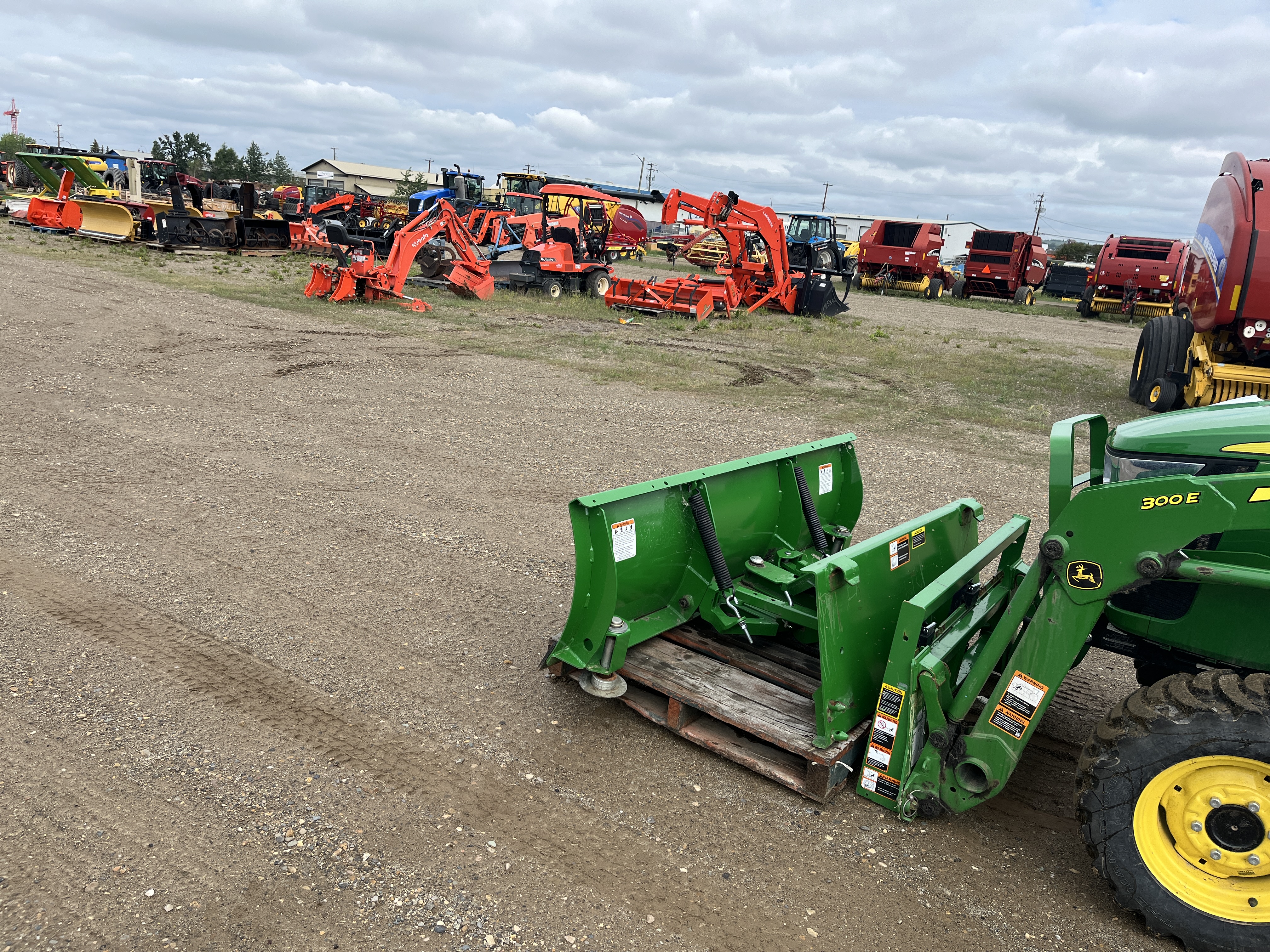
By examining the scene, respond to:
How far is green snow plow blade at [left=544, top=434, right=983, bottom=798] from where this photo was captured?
10.9 ft

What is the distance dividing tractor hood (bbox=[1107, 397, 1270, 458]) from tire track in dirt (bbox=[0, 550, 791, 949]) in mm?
2060

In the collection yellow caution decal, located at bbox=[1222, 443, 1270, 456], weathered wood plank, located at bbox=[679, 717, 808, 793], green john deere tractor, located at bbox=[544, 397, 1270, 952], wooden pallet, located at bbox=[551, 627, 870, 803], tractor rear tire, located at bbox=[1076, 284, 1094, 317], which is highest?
tractor rear tire, located at bbox=[1076, 284, 1094, 317]

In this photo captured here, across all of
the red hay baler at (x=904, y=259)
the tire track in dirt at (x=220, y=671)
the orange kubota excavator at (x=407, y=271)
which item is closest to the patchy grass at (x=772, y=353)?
the orange kubota excavator at (x=407, y=271)

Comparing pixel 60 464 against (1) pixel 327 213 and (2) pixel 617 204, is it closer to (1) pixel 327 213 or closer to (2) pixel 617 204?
(1) pixel 327 213

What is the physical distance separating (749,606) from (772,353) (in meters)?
11.2

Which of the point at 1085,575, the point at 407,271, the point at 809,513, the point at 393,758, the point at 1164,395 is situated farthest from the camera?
the point at 407,271

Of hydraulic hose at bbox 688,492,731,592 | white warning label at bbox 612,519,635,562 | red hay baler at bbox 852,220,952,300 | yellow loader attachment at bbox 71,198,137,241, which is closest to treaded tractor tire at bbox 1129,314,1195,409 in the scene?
hydraulic hose at bbox 688,492,731,592

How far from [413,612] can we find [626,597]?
1.47 meters

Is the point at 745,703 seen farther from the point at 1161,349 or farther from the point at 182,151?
the point at 182,151

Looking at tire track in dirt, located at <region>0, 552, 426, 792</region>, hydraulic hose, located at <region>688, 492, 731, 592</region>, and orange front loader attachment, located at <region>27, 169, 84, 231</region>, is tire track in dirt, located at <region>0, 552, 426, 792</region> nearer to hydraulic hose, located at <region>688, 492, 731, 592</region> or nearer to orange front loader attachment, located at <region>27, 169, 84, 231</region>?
hydraulic hose, located at <region>688, 492, 731, 592</region>

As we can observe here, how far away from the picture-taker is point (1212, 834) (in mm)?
2688

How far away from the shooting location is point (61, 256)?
19234mm

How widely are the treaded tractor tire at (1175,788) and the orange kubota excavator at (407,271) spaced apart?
1472 cm

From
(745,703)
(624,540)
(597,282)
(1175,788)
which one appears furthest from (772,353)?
(1175,788)
